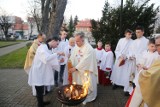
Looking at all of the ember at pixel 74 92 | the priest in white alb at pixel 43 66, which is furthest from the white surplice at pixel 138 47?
the ember at pixel 74 92

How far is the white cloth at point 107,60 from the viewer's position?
793 centimetres

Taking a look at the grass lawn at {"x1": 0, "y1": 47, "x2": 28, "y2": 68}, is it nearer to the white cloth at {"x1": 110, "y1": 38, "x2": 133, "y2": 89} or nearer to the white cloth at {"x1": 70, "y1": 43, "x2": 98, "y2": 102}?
the white cloth at {"x1": 110, "y1": 38, "x2": 133, "y2": 89}

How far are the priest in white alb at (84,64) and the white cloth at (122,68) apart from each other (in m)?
1.63

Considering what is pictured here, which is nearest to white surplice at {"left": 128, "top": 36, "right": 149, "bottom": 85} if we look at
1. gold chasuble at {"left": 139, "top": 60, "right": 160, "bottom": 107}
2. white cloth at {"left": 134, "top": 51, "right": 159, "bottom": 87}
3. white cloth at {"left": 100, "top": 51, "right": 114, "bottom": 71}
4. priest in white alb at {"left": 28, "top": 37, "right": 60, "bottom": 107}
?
white cloth at {"left": 134, "top": 51, "right": 159, "bottom": 87}

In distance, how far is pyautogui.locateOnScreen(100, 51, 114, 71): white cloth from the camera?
793 centimetres

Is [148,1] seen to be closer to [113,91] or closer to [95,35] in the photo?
[95,35]

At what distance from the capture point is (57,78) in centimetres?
796

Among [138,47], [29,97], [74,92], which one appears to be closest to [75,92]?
[74,92]

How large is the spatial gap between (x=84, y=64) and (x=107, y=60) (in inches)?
94.4

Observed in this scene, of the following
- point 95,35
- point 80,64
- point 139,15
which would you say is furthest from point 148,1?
point 80,64

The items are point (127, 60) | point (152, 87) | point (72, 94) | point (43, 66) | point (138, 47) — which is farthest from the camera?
point (127, 60)

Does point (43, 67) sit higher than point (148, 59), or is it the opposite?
point (148, 59)

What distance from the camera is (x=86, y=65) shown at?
18.9ft

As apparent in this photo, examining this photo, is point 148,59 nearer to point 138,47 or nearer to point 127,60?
point 138,47
